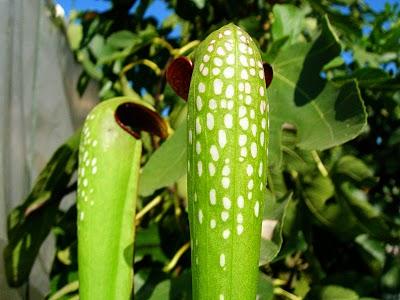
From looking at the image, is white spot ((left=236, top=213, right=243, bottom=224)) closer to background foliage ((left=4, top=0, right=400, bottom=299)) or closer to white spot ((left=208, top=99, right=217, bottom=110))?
white spot ((left=208, top=99, right=217, bottom=110))

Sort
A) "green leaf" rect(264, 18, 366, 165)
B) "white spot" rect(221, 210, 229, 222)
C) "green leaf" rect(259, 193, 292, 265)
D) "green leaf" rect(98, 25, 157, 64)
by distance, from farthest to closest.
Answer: "green leaf" rect(98, 25, 157, 64) → "green leaf" rect(264, 18, 366, 165) → "green leaf" rect(259, 193, 292, 265) → "white spot" rect(221, 210, 229, 222)

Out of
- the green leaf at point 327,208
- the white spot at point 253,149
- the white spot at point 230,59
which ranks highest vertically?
the white spot at point 230,59

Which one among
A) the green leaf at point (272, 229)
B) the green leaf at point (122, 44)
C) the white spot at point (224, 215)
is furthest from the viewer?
the green leaf at point (122, 44)

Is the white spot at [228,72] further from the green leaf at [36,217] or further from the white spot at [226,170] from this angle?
the green leaf at [36,217]

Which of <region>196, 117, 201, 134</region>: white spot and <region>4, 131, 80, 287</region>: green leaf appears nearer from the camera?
<region>196, 117, 201, 134</region>: white spot

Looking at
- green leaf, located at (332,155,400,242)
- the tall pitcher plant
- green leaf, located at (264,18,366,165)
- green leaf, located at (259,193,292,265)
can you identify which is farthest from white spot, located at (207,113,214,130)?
green leaf, located at (332,155,400,242)

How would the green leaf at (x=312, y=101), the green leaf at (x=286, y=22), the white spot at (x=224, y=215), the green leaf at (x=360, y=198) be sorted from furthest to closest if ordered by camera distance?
1. the green leaf at (x=286, y=22)
2. the green leaf at (x=360, y=198)
3. the green leaf at (x=312, y=101)
4. the white spot at (x=224, y=215)

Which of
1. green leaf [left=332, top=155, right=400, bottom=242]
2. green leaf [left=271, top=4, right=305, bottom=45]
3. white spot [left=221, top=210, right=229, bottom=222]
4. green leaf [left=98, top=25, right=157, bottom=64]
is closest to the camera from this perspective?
white spot [left=221, top=210, right=229, bottom=222]

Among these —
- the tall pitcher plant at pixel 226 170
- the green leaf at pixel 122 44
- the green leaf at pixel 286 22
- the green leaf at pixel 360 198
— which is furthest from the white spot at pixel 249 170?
the green leaf at pixel 122 44
